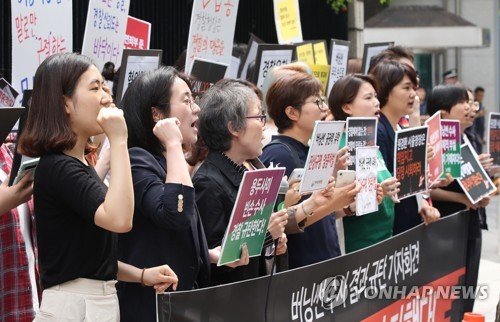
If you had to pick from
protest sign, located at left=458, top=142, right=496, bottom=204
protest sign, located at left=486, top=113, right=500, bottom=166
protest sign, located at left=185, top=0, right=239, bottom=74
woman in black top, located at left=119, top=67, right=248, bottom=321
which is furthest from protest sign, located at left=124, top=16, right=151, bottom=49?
protest sign, located at left=486, top=113, right=500, bottom=166

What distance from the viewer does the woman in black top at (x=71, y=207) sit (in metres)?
3.83

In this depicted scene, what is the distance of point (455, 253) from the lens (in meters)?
7.46

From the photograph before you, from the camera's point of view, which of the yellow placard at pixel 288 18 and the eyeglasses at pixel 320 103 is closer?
the eyeglasses at pixel 320 103

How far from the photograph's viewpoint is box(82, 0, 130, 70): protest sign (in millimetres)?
6070

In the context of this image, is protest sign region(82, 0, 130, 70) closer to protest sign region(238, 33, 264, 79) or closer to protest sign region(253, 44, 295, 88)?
protest sign region(253, 44, 295, 88)

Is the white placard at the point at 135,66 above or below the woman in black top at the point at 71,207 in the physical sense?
above

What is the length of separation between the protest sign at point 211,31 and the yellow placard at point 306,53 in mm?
1356

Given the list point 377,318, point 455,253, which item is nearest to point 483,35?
point 455,253

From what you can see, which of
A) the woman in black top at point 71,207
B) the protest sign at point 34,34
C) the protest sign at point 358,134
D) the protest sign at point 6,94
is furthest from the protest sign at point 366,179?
the woman in black top at point 71,207

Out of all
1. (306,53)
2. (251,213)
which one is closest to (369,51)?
(306,53)

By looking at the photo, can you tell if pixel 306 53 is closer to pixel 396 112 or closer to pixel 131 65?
pixel 396 112

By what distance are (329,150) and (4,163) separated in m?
1.59

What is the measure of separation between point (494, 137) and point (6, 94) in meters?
4.81

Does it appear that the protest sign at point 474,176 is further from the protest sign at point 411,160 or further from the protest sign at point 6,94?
the protest sign at point 6,94
